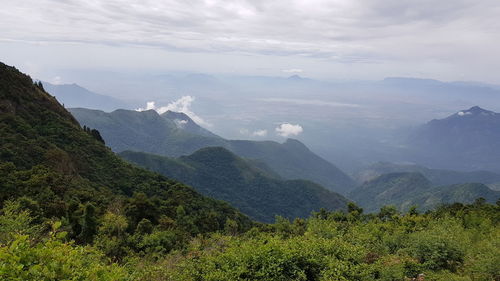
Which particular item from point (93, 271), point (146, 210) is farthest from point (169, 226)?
point (93, 271)

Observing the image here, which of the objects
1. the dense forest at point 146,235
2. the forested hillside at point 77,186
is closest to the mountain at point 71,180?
the forested hillside at point 77,186

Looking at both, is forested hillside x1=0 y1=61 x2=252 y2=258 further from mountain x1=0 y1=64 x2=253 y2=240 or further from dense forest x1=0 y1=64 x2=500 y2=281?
dense forest x1=0 y1=64 x2=500 y2=281

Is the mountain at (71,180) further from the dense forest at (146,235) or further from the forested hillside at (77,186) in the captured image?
the dense forest at (146,235)

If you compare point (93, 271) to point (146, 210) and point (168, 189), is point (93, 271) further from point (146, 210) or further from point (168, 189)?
point (168, 189)

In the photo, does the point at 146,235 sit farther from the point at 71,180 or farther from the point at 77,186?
the point at 71,180

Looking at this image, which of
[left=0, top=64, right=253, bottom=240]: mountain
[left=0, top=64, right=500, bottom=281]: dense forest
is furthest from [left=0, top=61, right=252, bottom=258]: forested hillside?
[left=0, top=64, right=500, bottom=281]: dense forest

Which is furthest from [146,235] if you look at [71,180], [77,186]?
[71,180]
